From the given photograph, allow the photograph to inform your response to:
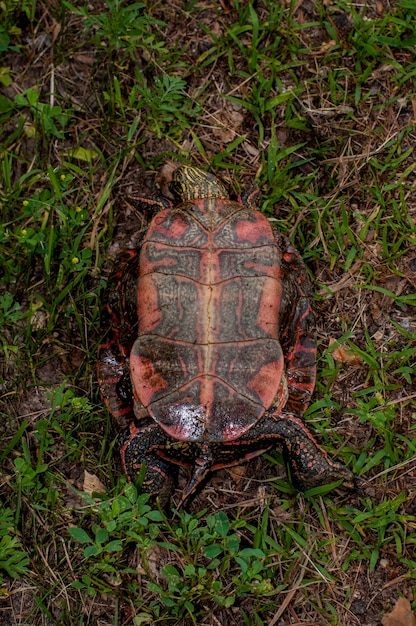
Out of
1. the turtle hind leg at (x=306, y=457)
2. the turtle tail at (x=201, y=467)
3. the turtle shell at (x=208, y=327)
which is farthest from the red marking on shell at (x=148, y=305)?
the turtle hind leg at (x=306, y=457)

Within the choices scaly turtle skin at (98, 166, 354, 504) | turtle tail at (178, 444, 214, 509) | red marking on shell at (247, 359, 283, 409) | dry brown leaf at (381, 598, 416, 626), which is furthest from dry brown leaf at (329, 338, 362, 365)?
dry brown leaf at (381, 598, 416, 626)

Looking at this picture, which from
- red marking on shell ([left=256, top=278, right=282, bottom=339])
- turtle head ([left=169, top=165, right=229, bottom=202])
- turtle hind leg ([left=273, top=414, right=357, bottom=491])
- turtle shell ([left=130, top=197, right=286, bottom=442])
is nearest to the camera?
turtle shell ([left=130, top=197, right=286, bottom=442])

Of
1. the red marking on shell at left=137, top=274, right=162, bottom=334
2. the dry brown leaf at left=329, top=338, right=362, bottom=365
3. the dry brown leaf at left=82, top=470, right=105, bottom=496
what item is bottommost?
the dry brown leaf at left=82, top=470, right=105, bottom=496

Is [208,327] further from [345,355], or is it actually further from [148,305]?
[345,355]

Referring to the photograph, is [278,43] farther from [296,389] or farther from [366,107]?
[296,389]

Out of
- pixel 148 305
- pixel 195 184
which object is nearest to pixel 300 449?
pixel 148 305

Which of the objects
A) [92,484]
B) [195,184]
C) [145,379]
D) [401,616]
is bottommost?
[401,616]

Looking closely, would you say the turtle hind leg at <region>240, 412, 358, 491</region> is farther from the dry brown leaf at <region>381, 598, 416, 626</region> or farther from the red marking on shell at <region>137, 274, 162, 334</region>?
the red marking on shell at <region>137, 274, 162, 334</region>
